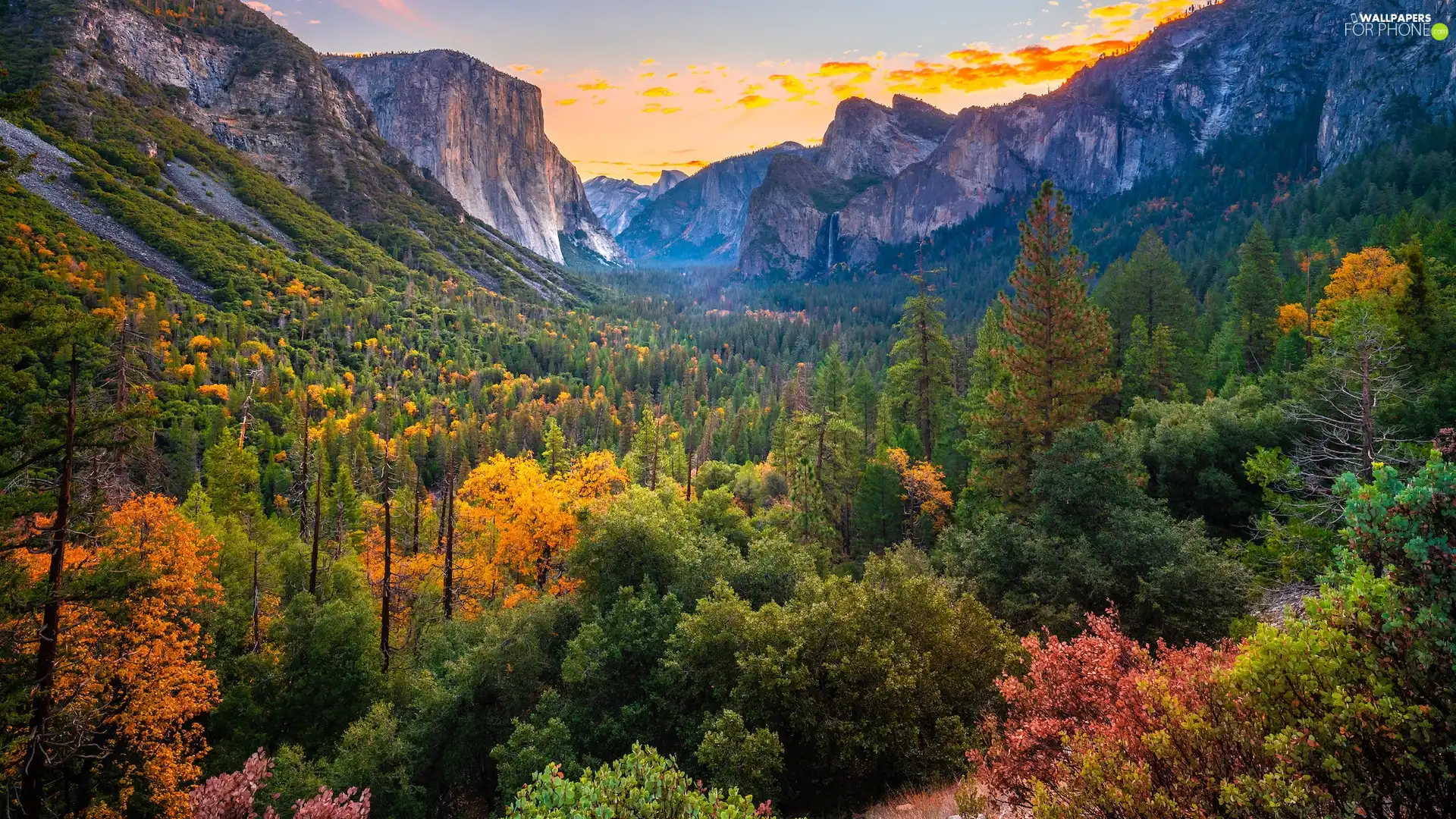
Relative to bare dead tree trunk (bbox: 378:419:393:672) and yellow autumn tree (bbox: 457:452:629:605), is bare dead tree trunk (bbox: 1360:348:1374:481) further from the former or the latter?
bare dead tree trunk (bbox: 378:419:393:672)

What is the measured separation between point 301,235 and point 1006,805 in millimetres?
202013

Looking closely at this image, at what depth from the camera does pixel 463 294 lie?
598 feet

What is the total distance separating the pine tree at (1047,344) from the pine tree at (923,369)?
12.4 metres

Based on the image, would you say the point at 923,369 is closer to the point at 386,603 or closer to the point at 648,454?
the point at 386,603

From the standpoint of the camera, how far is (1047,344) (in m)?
24.1

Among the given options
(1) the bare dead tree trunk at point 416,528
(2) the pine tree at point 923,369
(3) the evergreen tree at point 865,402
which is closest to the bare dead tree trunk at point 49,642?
(1) the bare dead tree trunk at point 416,528

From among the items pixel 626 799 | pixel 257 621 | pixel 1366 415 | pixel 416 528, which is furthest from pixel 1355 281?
pixel 257 621

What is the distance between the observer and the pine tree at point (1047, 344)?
23.5m

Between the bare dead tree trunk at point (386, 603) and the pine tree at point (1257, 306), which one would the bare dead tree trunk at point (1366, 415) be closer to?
the bare dead tree trunk at point (386, 603)

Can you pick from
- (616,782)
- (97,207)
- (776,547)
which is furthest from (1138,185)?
(97,207)

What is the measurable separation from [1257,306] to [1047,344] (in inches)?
1297

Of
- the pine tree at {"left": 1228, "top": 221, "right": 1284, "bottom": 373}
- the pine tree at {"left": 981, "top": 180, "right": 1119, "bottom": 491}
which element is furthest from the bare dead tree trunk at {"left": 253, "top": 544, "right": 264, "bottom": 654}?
the pine tree at {"left": 1228, "top": 221, "right": 1284, "bottom": 373}

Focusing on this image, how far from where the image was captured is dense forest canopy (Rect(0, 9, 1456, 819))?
6.40m

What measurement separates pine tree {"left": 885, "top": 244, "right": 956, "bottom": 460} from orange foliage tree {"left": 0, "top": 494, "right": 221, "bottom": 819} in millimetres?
35071
